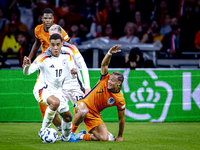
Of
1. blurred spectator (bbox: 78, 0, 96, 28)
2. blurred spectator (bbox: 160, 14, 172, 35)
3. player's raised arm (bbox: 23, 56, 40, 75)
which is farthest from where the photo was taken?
blurred spectator (bbox: 78, 0, 96, 28)

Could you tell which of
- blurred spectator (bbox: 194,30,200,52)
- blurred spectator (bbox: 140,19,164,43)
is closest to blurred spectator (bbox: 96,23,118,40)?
blurred spectator (bbox: 140,19,164,43)

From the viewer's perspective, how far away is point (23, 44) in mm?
10977

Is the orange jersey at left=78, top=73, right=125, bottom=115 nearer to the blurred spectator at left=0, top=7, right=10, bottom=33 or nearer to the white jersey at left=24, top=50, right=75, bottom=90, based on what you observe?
the white jersey at left=24, top=50, right=75, bottom=90

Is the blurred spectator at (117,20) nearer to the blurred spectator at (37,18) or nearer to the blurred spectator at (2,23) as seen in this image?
the blurred spectator at (37,18)

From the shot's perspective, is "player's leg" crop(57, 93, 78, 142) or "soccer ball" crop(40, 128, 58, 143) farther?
"player's leg" crop(57, 93, 78, 142)

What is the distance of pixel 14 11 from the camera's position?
1245 cm

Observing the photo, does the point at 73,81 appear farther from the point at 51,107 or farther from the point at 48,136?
the point at 48,136

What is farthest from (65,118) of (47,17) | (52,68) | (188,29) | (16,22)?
(188,29)

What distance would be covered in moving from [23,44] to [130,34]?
3.43m

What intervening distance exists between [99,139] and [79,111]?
0.57m

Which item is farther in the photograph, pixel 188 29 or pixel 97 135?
pixel 188 29

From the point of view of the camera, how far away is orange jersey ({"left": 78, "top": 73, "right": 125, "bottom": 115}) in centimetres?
582

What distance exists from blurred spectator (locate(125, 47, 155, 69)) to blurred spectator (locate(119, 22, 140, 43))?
174cm

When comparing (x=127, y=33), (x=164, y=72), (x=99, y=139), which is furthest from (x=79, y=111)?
(x=127, y=33)
